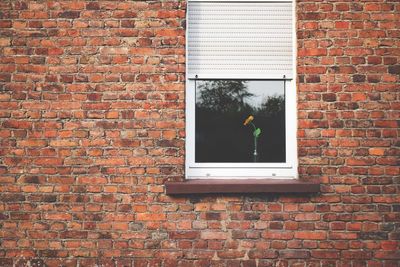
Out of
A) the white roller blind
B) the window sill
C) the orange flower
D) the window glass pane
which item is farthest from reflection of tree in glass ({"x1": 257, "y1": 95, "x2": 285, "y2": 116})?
the window sill

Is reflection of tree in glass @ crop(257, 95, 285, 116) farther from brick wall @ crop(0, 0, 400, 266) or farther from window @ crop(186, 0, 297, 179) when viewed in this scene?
brick wall @ crop(0, 0, 400, 266)

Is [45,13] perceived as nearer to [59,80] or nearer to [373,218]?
[59,80]

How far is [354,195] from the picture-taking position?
3324mm

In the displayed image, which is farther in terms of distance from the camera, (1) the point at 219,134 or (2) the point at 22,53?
(1) the point at 219,134

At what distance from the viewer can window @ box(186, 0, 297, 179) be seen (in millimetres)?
3535

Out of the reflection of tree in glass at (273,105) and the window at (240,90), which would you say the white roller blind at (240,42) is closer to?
the window at (240,90)

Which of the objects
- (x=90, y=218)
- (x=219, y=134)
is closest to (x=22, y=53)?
(x=90, y=218)

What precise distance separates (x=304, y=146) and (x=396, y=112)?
3.16 ft

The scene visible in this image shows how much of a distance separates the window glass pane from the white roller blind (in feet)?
0.42

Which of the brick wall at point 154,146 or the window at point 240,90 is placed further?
the window at point 240,90

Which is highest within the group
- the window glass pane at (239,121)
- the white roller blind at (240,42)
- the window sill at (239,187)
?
the white roller blind at (240,42)

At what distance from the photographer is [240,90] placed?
3.60m

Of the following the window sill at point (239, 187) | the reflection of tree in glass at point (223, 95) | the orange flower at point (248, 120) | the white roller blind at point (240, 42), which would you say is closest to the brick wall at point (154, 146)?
the window sill at point (239, 187)

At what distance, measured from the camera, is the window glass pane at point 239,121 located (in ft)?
11.7
